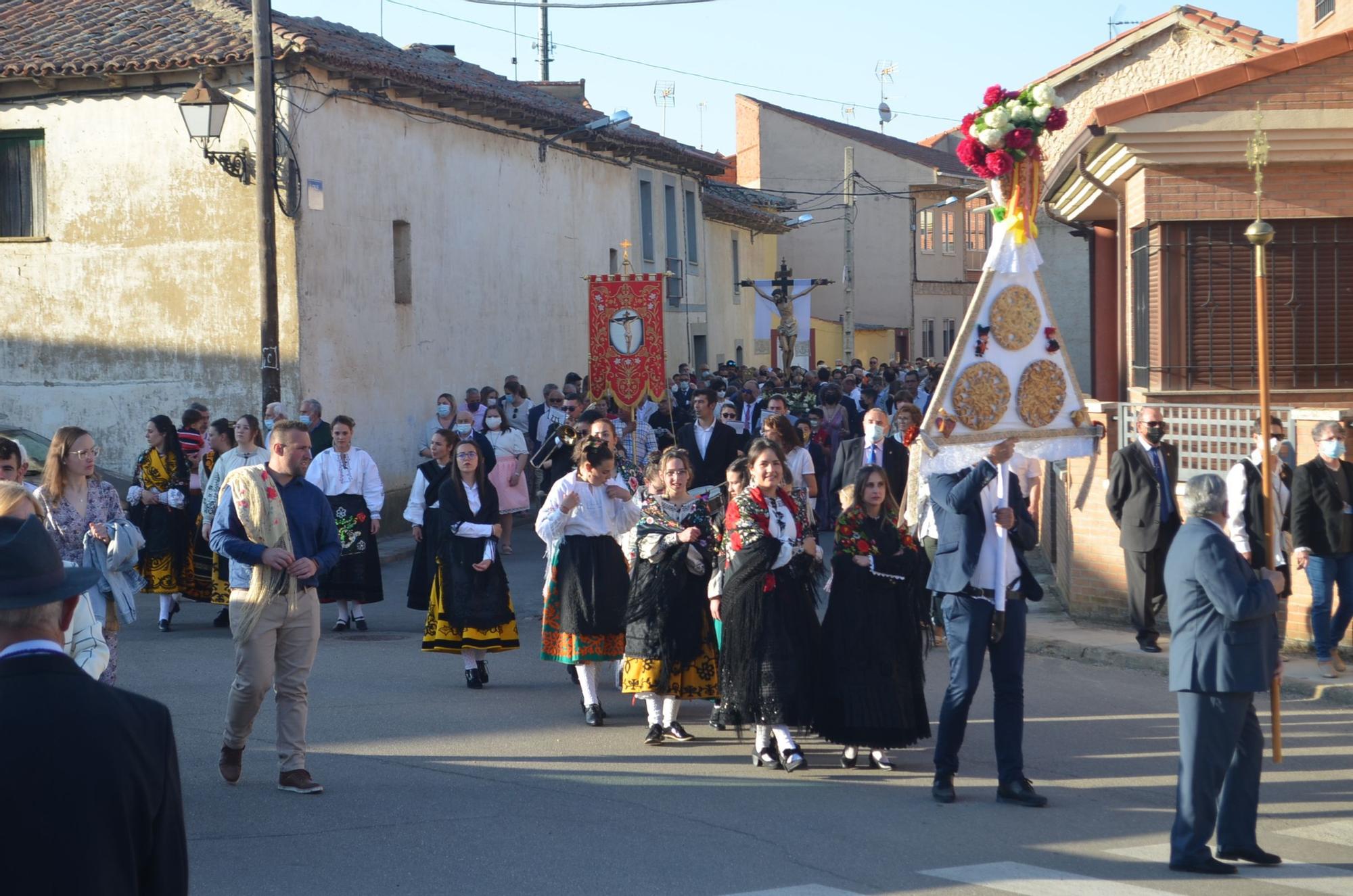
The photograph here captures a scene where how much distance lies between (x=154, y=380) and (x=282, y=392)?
1.98 metres

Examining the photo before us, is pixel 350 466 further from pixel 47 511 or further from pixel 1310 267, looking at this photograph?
pixel 1310 267

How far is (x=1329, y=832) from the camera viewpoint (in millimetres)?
6988

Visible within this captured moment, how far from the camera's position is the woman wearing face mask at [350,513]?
13.0 metres

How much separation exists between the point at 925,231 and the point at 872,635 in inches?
1944

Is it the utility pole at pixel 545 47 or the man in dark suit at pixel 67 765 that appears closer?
the man in dark suit at pixel 67 765

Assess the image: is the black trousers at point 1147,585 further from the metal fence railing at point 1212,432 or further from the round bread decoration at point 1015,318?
the round bread decoration at point 1015,318

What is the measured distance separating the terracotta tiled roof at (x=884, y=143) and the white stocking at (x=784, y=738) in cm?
4552

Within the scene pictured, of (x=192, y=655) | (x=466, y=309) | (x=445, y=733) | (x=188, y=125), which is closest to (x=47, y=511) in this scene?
(x=445, y=733)

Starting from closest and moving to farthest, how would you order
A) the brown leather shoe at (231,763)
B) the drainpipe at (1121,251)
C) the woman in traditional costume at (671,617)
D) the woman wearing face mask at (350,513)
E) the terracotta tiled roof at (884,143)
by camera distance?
the brown leather shoe at (231,763), the woman in traditional costume at (671,617), the woman wearing face mask at (350,513), the drainpipe at (1121,251), the terracotta tiled roof at (884,143)

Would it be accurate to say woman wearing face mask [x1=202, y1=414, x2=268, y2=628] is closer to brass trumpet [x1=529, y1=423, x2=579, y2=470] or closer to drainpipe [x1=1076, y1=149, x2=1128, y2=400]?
brass trumpet [x1=529, y1=423, x2=579, y2=470]

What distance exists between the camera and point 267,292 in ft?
56.8

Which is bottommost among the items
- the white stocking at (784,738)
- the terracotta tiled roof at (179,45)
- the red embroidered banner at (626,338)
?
the white stocking at (784,738)

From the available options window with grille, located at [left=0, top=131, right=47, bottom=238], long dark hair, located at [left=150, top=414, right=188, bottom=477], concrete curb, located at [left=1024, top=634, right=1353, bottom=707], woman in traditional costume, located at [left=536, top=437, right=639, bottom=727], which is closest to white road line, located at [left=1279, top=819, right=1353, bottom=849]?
concrete curb, located at [left=1024, top=634, right=1353, bottom=707]

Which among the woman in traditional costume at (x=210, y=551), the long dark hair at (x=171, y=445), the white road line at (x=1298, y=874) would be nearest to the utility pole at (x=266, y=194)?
the woman in traditional costume at (x=210, y=551)
